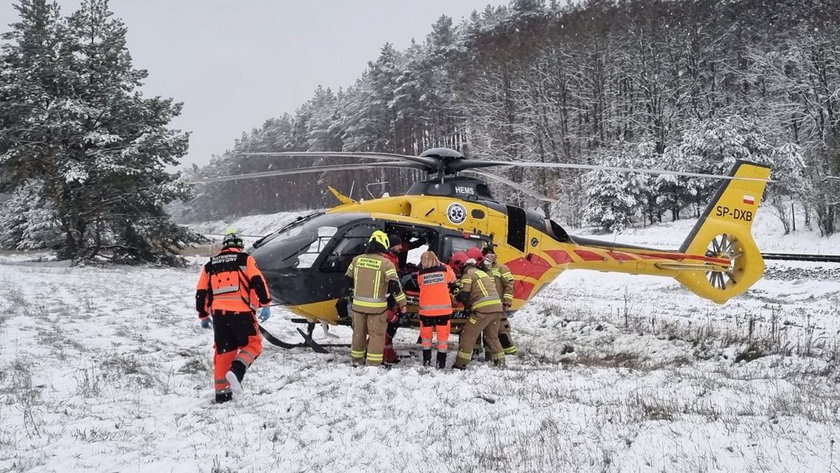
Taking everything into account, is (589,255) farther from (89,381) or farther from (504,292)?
(89,381)

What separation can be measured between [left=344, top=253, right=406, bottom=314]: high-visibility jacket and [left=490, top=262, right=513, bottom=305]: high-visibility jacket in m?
1.81

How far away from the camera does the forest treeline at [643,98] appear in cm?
2531

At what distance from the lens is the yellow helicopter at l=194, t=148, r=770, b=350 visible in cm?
769

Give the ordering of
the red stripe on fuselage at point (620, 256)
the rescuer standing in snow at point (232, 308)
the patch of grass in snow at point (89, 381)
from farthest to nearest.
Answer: the red stripe on fuselage at point (620, 256) < the rescuer standing in snow at point (232, 308) < the patch of grass in snow at point (89, 381)

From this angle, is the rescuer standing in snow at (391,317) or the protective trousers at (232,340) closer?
the protective trousers at (232,340)

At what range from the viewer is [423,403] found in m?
5.11

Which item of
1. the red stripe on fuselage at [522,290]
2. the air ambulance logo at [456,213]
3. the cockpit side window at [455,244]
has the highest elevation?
the air ambulance logo at [456,213]

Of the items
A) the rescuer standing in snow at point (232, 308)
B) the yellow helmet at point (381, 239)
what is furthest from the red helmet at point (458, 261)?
the rescuer standing in snow at point (232, 308)

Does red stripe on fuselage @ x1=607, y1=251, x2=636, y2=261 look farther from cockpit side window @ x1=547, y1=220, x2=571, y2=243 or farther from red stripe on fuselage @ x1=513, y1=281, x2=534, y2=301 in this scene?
red stripe on fuselage @ x1=513, y1=281, x2=534, y2=301

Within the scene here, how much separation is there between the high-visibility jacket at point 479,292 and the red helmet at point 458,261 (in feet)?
1.39

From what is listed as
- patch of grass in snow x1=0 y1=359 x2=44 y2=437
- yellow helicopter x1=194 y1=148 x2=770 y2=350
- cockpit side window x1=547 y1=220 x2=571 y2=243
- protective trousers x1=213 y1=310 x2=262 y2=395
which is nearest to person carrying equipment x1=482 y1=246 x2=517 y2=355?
yellow helicopter x1=194 y1=148 x2=770 y2=350

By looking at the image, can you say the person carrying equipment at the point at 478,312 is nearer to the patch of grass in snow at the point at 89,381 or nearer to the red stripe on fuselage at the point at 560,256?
the red stripe on fuselage at the point at 560,256

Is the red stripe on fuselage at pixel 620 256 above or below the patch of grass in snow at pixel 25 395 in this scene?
above

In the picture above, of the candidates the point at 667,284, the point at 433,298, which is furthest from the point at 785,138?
the point at 433,298
